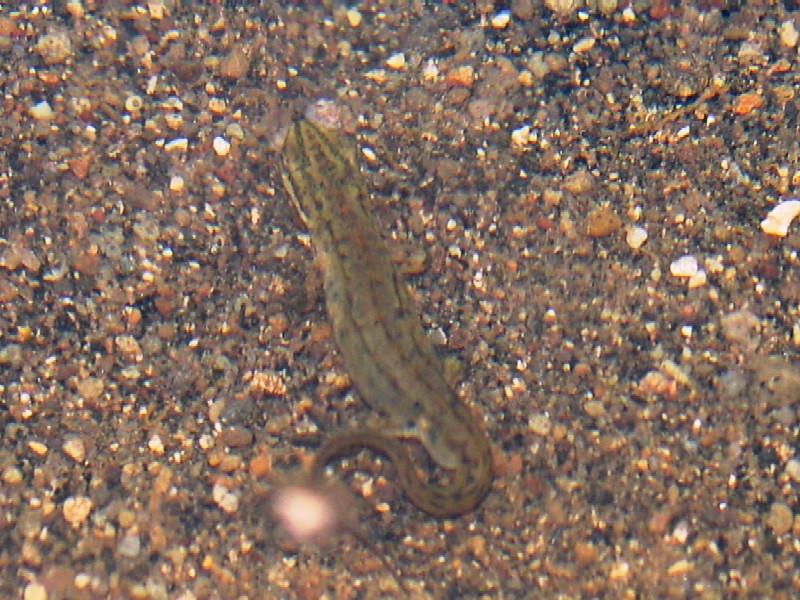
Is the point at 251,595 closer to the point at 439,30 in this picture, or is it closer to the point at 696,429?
the point at 696,429

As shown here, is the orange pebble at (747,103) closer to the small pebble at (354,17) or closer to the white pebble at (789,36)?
the white pebble at (789,36)

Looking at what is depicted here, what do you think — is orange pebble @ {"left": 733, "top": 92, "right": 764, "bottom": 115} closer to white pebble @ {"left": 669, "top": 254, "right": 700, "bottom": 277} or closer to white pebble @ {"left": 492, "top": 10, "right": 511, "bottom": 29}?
white pebble @ {"left": 669, "top": 254, "right": 700, "bottom": 277}

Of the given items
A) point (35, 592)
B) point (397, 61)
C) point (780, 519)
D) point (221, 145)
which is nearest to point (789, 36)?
point (397, 61)

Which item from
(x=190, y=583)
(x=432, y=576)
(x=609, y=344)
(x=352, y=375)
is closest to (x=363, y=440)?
(x=352, y=375)

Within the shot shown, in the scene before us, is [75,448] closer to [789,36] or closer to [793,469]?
[793,469]

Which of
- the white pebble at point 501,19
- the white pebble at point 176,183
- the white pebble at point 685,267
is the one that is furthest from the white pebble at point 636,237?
the white pebble at point 176,183

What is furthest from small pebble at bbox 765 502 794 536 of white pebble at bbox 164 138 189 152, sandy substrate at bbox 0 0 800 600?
white pebble at bbox 164 138 189 152
